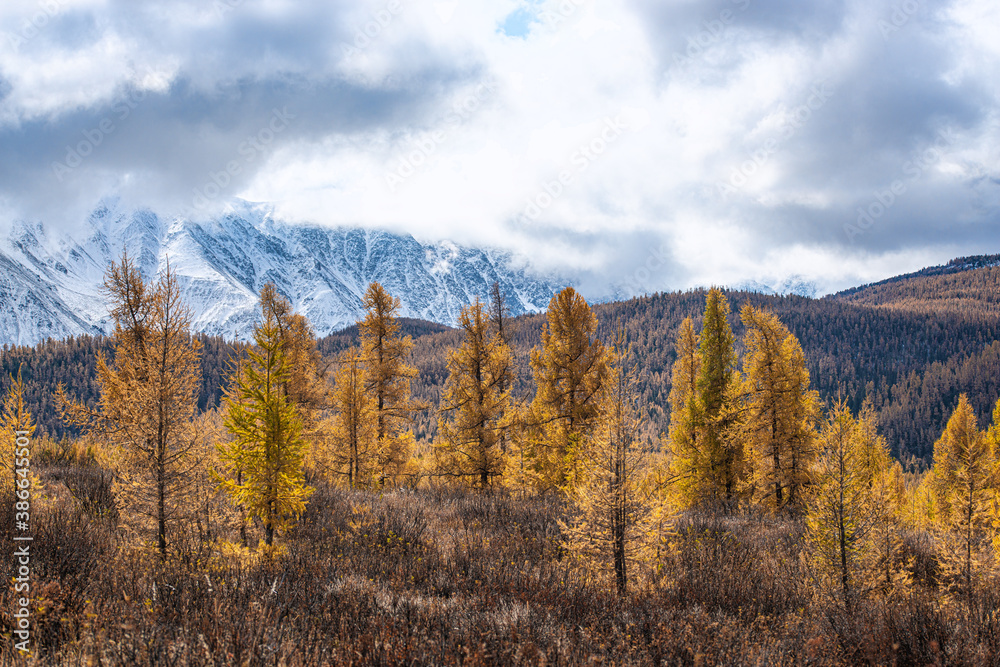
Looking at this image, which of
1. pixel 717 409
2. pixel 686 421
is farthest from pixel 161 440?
pixel 717 409

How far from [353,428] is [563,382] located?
9.75 metres

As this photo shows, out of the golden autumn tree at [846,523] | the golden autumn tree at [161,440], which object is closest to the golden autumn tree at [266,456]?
the golden autumn tree at [161,440]

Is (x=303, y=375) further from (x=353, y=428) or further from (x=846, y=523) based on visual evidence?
(x=846, y=523)

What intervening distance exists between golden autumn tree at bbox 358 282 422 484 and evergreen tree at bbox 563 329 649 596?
16286 mm

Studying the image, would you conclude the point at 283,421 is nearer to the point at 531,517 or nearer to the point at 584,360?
the point at 531,517

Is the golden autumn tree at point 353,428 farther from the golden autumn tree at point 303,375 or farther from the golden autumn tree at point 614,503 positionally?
the golden autumn tree at point 614,503

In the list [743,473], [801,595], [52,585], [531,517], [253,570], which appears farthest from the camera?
[743,473]

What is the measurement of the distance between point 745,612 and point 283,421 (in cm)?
732

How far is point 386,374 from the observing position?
23.2 meters

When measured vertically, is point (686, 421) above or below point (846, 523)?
above

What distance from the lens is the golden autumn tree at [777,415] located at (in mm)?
18312

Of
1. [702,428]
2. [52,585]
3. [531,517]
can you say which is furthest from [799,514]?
[52,585]

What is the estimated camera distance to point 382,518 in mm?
10648

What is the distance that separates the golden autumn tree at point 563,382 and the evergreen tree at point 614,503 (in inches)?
334
